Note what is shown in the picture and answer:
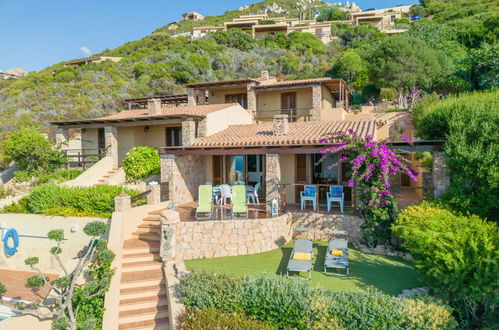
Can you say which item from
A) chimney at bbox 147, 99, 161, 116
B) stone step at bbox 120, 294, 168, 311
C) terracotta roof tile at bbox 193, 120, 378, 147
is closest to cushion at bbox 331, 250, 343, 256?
terracotta roof tile at bbox 193, 120, 378, 147

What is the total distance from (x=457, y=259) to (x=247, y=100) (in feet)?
62.4

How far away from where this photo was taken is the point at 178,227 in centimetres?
1203

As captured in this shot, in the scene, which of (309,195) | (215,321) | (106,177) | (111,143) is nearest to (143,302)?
(215,321)

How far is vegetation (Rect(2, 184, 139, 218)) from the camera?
48.8ft

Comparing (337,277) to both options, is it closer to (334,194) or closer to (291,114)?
(334,194)

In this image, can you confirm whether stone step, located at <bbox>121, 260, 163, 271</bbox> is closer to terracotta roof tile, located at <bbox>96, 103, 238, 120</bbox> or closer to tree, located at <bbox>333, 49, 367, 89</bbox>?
terracotta roof tile, located at <bbox>96, 103, 238, 120</bbox>

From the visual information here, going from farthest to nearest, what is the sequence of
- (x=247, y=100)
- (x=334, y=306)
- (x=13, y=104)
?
(x=13, y=104), (x=247, y=100), (x=334, y=306)

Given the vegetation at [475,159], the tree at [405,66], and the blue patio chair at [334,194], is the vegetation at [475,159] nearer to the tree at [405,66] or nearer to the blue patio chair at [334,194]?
the blue patio chair at [334,194]

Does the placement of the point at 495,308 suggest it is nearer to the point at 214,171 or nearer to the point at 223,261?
the point at 223,261

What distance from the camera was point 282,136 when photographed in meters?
15.7

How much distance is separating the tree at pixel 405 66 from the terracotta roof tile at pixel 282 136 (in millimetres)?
16902

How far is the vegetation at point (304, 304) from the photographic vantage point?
23.4 feet

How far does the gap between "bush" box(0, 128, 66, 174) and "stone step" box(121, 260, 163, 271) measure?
43.7ft

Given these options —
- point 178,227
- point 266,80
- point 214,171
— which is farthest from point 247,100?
point 178,227
